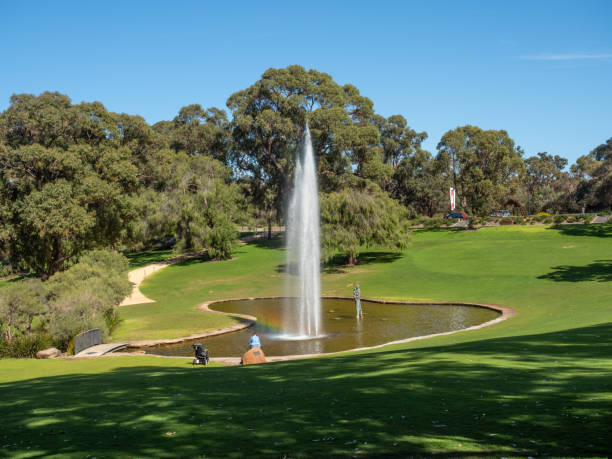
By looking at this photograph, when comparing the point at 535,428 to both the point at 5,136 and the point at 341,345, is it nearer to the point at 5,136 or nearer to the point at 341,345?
the point at 341,345

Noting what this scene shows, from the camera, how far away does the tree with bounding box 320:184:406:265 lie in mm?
45969

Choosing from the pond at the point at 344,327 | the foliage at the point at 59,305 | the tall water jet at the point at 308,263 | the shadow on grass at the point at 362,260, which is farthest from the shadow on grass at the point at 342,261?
the foliage at the point at 59,305

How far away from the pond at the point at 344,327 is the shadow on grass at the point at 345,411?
365 inches

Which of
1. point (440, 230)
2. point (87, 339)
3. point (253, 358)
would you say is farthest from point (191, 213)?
point (253, 358)

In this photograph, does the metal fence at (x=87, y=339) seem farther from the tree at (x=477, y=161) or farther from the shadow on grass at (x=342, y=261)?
the tree at (x=477, y=161)

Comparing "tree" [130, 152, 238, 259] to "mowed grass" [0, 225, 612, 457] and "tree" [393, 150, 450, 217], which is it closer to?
"mowed grass" [0, 225, 612, 457]

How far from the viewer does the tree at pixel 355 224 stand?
151ft

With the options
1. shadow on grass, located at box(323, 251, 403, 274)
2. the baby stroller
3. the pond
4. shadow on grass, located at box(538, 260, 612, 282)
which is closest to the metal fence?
the pond

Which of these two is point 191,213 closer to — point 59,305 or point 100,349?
point 59,305

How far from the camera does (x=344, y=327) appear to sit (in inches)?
945

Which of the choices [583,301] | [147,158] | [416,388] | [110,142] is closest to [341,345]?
[416,388]

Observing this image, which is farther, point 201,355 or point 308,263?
point 308,263

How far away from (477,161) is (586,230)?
57.6 feet

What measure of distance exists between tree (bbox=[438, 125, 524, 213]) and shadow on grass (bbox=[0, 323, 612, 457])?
58882 millimetres
